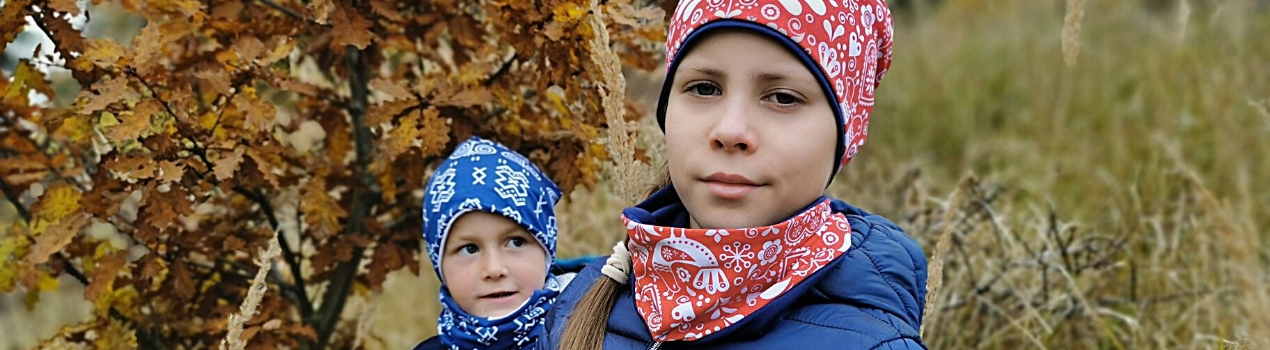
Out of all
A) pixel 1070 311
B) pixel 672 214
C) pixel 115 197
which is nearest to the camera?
pixel 672 214

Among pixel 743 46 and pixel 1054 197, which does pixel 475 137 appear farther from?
pixel 1054 197

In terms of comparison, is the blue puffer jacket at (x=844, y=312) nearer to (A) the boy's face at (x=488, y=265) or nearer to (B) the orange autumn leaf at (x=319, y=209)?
(A) the boy's face at (x=488, y=265)

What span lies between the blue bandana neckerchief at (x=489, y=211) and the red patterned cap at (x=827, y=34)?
0.66 metres

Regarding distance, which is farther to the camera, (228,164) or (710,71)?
(228,164)

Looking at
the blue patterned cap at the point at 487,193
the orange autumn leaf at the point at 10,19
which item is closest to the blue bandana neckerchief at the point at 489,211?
the blue patterned cap at the point at 487,193

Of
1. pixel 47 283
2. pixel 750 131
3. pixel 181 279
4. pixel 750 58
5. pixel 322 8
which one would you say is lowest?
pixel 47 283

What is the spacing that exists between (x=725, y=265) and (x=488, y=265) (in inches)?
33.9

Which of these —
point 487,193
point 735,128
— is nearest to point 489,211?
point 487,193

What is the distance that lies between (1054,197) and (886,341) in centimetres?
442

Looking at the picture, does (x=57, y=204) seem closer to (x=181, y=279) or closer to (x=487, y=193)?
(x=181, y=279)

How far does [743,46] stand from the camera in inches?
70.5

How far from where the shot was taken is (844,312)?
1.77 metres

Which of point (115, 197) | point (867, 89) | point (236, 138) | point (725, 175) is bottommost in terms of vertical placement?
point (115, 197)

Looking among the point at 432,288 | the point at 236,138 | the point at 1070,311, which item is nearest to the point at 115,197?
the point at 236,138
